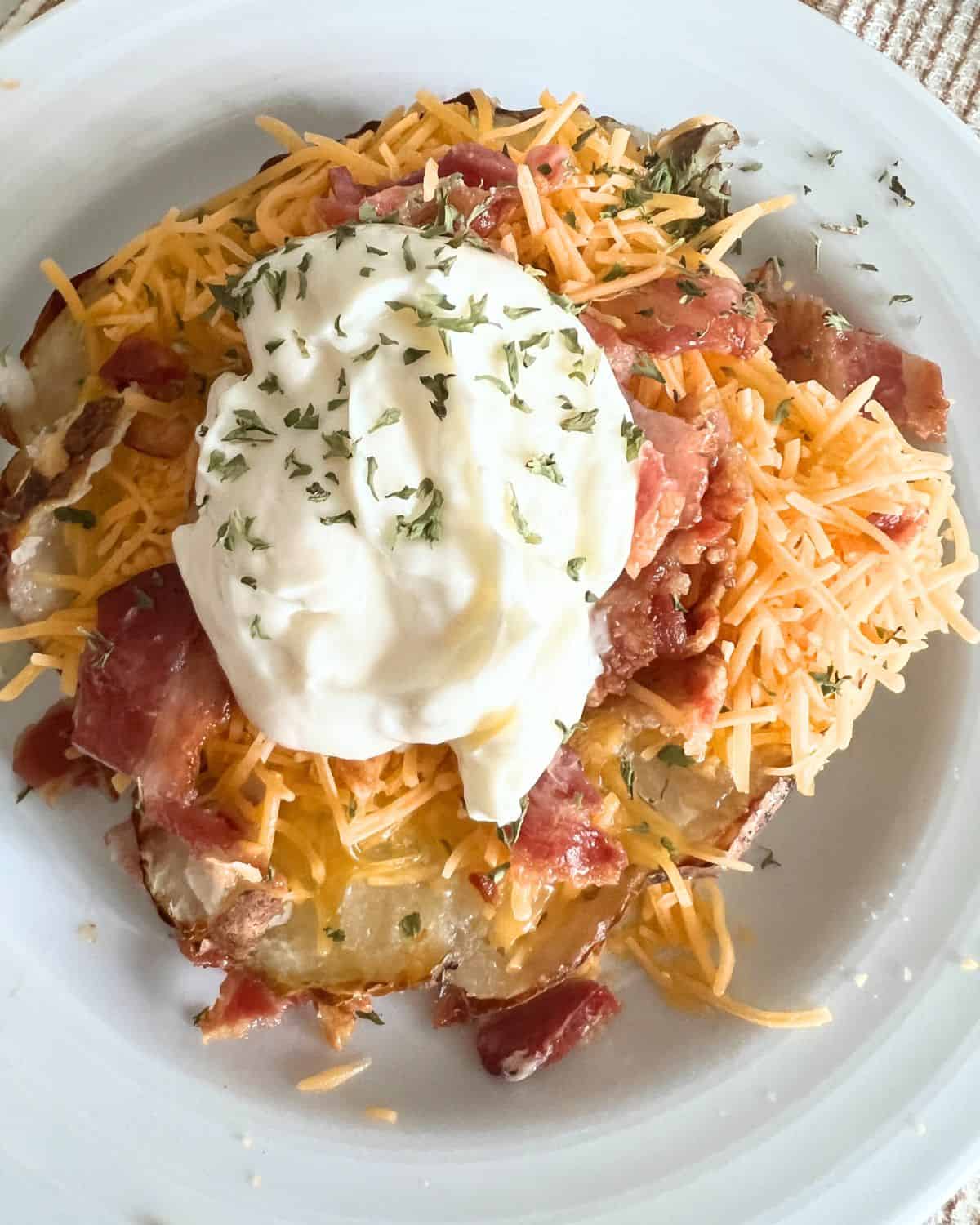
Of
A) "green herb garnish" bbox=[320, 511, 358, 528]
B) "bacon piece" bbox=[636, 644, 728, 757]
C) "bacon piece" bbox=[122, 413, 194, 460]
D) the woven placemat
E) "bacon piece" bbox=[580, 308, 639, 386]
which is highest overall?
the woven placemat

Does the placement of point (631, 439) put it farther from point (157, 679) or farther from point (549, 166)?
point (157, 679)

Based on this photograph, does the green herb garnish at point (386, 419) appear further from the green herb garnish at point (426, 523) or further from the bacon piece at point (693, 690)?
the bacon piece at point (693, 690)

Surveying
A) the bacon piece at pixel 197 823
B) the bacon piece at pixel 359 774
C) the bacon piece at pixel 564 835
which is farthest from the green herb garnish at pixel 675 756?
the bacon piece at pixel 197 823

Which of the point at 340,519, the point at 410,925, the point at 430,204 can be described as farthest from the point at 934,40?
the point at 410,925

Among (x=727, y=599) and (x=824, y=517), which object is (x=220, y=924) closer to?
(x=727, y=599)

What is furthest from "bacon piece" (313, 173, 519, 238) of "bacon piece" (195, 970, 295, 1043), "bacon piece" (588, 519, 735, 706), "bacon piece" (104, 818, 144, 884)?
"bacon piece" (195, 970, 295, 1043)

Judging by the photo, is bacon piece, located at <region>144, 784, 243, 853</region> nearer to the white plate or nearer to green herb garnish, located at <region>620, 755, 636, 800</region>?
the white plate

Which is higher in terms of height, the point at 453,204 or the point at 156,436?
the point at 453,204
